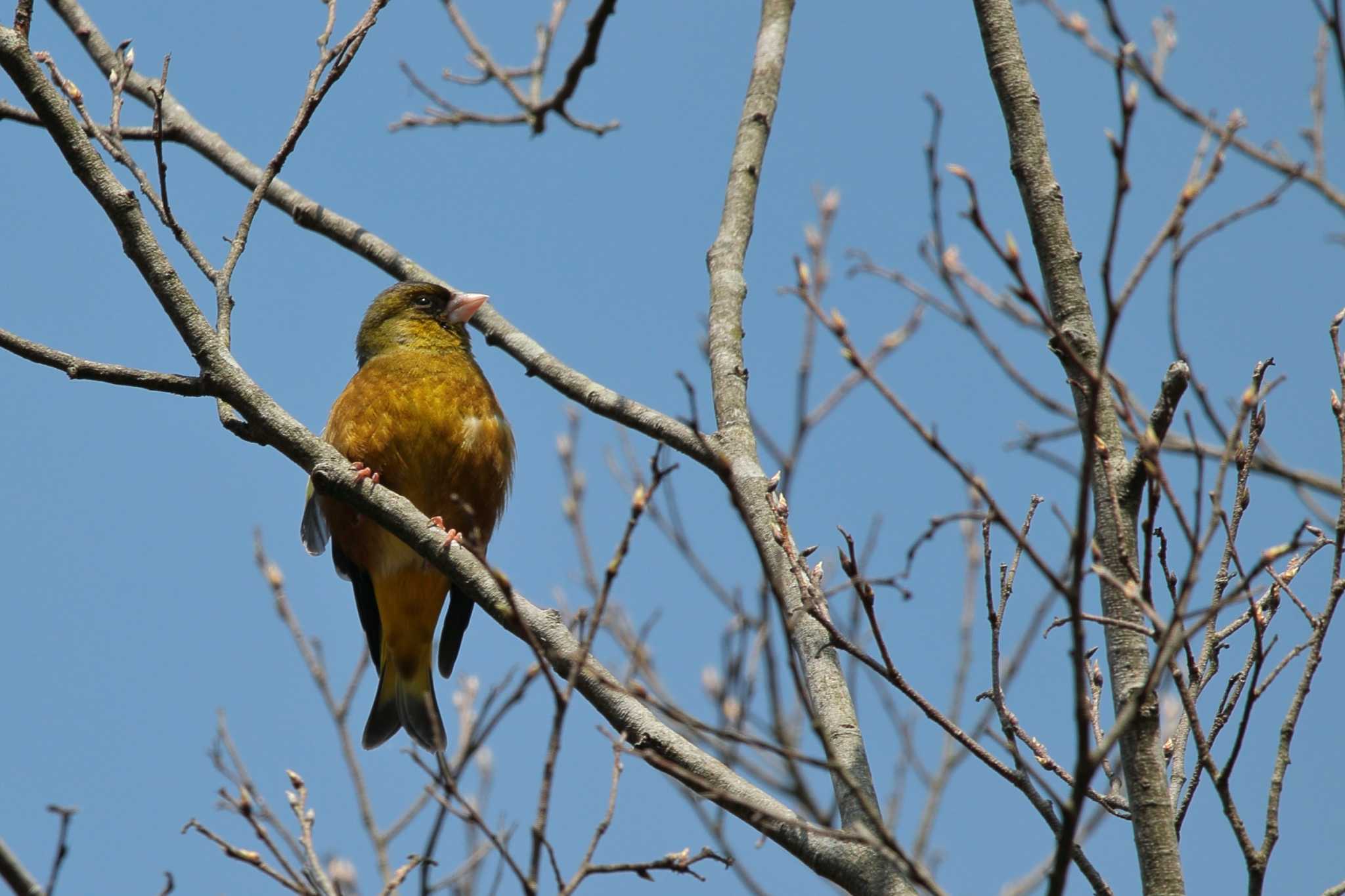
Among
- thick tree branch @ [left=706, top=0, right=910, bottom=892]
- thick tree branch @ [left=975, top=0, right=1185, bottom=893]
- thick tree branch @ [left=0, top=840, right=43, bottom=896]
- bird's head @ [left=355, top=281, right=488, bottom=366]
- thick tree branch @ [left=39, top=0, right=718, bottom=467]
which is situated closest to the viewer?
thick tree branch @ [left=0, top=840, right=43, bottom=896]

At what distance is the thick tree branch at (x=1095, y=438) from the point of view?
2490mm

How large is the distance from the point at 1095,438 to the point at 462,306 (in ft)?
12.9

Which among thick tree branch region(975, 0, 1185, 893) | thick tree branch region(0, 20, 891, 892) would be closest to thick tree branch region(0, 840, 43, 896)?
thick tree branch region(0, 20, 891, 892)

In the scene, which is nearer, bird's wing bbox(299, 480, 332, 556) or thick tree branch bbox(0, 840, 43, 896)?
thick tree branch bbox(0, 840, 43, 896)

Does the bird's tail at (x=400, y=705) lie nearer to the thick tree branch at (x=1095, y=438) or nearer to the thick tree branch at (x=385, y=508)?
the thick tree branch at (x=385, y=508)

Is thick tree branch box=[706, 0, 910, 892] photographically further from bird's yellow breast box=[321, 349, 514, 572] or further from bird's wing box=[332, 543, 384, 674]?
bird's wing box=[332, 543, 384, 674]

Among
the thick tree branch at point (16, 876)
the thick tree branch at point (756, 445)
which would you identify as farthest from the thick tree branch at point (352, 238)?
the thick tree branch at point (16, 876)

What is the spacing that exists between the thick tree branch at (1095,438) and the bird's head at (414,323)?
9.76ft

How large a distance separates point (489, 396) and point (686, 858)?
327cm

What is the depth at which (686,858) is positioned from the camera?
2689 millimetres

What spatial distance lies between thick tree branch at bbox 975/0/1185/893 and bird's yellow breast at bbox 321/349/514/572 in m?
2.58

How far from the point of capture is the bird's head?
5.93 metres

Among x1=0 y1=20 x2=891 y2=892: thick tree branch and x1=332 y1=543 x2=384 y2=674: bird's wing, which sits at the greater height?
x1=332 y1=543 x2=384 y2=674: bird's wing

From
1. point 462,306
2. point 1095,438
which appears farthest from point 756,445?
point 462,306
